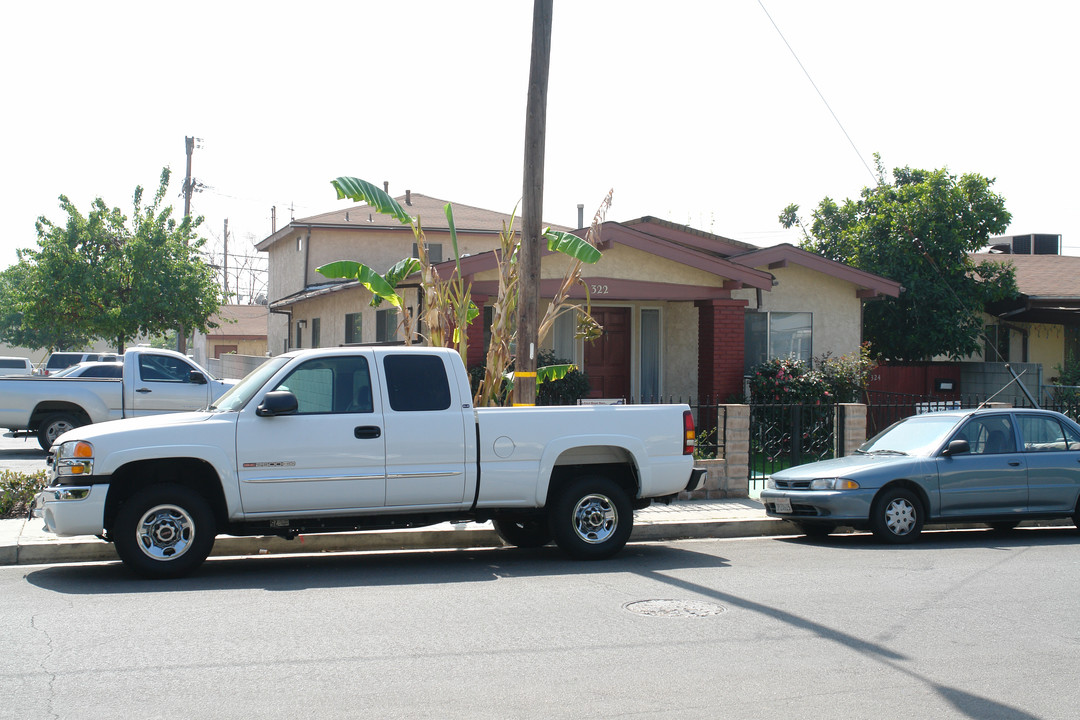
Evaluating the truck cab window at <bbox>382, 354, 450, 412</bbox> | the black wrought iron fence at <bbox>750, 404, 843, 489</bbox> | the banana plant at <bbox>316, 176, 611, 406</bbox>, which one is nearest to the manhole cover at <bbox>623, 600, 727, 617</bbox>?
the truck cab window at <bbox>382, 354, 450, 412</bbox>

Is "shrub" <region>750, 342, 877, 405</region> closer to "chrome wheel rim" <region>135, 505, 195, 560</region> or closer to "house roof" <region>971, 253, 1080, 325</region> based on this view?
"house roof" <region>971, 253, 1080, 325</region>

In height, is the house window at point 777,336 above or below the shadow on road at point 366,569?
above

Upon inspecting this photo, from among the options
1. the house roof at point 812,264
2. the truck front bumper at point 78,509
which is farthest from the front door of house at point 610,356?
the truck front bumper at point 78,509

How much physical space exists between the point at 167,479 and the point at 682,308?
12.9m

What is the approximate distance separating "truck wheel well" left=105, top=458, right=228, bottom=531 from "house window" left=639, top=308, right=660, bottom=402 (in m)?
12.3

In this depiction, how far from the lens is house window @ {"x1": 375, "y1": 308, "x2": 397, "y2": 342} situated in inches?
794

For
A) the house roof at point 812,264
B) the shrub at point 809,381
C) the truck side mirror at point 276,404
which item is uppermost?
the house roof at point 812,264

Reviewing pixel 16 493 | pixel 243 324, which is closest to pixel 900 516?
pixel 16 493

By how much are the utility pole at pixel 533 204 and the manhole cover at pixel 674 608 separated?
13.3 feet

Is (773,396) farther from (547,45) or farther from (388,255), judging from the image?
(388,255)

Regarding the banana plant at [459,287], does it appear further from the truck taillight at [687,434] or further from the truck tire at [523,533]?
the truck taillight at [687,434]

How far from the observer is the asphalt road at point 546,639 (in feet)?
17.1

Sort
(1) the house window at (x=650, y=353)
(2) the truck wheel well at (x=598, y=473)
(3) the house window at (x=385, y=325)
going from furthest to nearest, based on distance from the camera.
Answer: (3) the house window at (x=385, y=325), (1) the house window at (x=650, y=353), (2) the truck wheel well at (x=598, y=473)

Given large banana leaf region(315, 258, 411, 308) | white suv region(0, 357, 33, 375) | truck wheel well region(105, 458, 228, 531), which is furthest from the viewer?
white suv region(0, 357, 33, 375)
